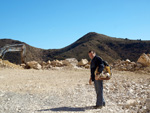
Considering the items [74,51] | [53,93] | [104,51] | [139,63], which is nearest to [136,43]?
[104,51]

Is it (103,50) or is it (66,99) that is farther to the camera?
(103,50)

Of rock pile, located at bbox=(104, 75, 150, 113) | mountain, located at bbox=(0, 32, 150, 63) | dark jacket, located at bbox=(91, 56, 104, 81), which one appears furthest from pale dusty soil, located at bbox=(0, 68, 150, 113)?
mountain, located at bbox=(0, 32, 150, 63)

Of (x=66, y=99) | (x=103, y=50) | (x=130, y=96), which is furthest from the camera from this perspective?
(x=103, y=50)

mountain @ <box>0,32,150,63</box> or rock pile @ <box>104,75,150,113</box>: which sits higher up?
mountain @ <box>0,32,150,63</box>

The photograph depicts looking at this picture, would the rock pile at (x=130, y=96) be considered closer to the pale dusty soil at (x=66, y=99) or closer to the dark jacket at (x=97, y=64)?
the pale dusty soil at (x=66, y=99)

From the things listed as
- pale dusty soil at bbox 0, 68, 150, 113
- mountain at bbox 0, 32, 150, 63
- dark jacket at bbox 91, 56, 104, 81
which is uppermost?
mountain at bbox 0, 32, 150, 63

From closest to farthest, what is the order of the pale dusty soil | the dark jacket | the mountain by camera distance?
1. the dark jacket
2. the pale dusty soil
3. the mountain

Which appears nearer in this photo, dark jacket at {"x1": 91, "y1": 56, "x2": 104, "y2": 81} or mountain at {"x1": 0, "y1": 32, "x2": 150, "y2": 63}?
dark jacket at {"x1": 91, "y1": 56, "x2": 104, "y2": 81}

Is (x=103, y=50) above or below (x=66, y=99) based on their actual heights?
above

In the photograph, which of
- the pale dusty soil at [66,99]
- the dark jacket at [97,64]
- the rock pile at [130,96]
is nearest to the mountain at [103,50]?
the rock pile at [130,96]

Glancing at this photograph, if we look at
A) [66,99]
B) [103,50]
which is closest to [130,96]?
[66,99]

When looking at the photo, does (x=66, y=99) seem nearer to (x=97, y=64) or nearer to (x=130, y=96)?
(x=97, y=64)

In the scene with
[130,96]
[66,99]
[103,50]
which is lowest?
[66,99]

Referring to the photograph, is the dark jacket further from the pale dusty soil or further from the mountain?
the mountain
